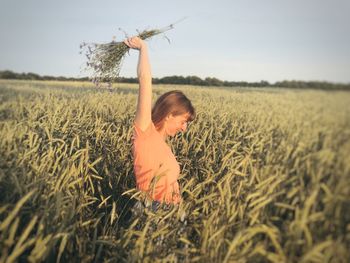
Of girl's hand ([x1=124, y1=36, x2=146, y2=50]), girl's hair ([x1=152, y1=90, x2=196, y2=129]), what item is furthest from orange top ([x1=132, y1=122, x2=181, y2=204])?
girl's hand ([x1=124, y1=36, x2=146, y2=50])

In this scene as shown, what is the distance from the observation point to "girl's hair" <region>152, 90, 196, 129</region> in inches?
Result: 89.5

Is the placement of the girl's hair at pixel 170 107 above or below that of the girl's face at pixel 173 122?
above

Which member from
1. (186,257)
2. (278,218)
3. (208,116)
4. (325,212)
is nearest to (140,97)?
(186,257)

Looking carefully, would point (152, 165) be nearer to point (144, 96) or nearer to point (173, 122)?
point (173, 122)

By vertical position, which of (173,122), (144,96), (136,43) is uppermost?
(136,43)

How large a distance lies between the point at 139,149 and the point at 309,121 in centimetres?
109

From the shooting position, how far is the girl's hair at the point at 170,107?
2.27 meters

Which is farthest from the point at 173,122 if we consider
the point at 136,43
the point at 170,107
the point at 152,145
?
the point at 136,43

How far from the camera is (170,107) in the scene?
7.45 ft

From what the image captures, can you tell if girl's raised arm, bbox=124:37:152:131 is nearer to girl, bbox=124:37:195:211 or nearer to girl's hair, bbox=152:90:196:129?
girl, bbox=124:37:195:211

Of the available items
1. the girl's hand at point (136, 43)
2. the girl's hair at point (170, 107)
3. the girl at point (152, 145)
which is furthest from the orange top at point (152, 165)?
the girl's hand at point (136, 43)

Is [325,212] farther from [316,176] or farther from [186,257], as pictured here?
[186,257]

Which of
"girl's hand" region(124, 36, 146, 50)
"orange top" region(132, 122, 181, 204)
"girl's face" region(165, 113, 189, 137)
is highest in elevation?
"girl's hand" region(124, 36, 146, 50)

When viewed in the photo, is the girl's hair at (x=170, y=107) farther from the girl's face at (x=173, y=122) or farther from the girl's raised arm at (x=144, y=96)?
the girl's raised arm at (x=144, y=96)
